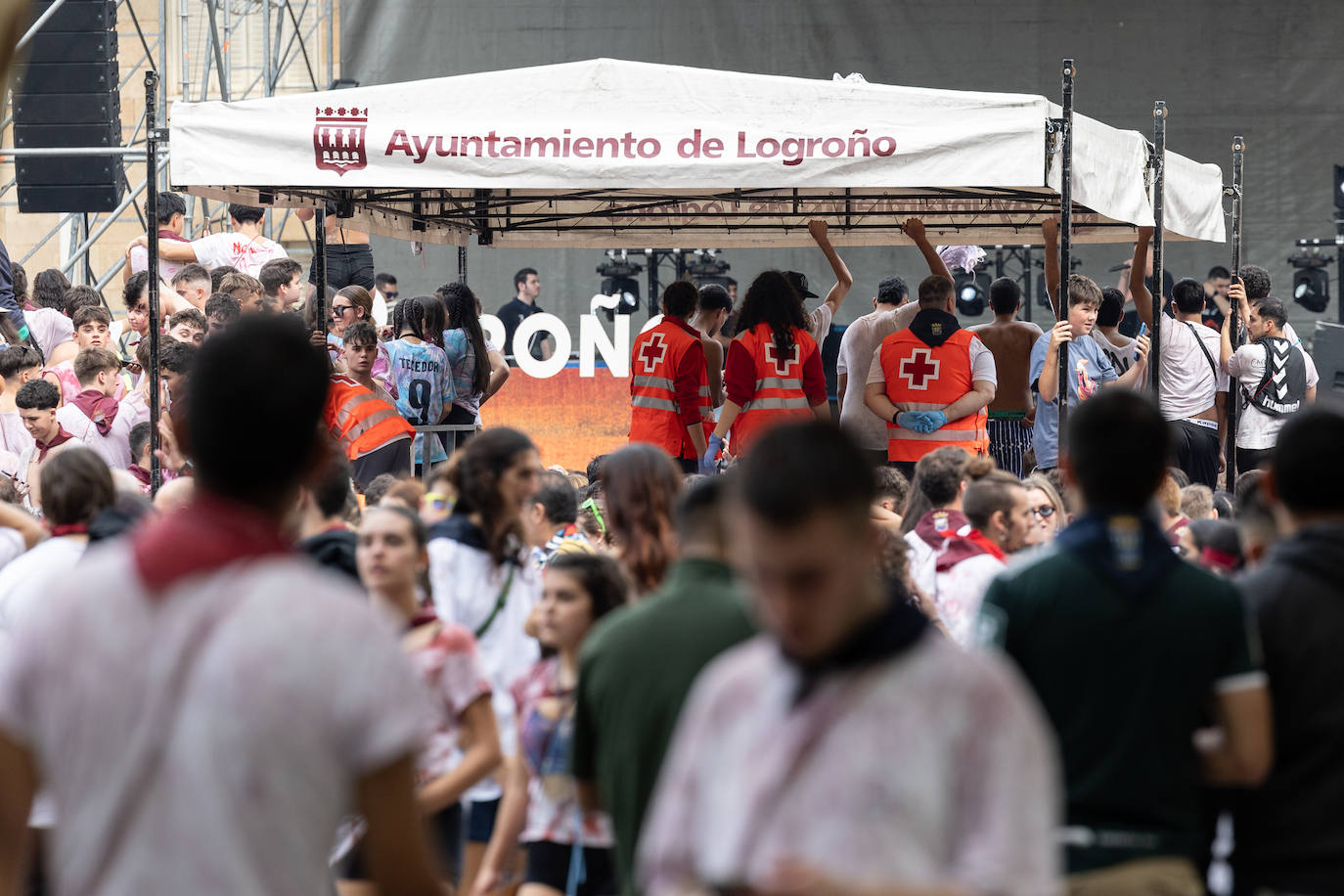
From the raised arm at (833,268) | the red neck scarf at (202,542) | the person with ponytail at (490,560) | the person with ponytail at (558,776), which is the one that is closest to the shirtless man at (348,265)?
the raised arm at (833,268)

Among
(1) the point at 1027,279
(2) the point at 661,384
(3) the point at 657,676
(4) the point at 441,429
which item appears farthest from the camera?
(1) the point at 1027,279

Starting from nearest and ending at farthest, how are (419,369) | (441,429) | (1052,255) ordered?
1. (419,369)
2. (441,429)
3. (1052,255)

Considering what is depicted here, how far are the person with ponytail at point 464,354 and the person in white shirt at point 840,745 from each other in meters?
7.91

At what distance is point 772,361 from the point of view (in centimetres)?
870

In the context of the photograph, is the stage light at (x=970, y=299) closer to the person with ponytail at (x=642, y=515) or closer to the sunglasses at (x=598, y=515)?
the sunglasses at (x=598, y=515)

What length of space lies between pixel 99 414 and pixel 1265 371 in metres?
6.87

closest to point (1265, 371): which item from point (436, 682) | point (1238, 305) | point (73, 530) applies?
point (1238, 305)

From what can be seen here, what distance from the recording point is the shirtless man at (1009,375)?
32.4 ft

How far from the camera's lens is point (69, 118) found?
40.9 feet

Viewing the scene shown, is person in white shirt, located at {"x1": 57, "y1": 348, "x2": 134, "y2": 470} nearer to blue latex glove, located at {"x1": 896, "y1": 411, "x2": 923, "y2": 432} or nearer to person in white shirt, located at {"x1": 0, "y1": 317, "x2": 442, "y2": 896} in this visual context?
blue latex glove, located at {"x1": 896, "y1": 411, "x2": 923, "y2": 432}

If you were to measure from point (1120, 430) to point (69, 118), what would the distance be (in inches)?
447

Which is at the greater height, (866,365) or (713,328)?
(713,328)

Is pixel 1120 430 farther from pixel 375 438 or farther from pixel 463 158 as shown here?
pixel 375 438

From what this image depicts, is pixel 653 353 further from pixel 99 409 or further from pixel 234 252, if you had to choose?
pixel 234 252
